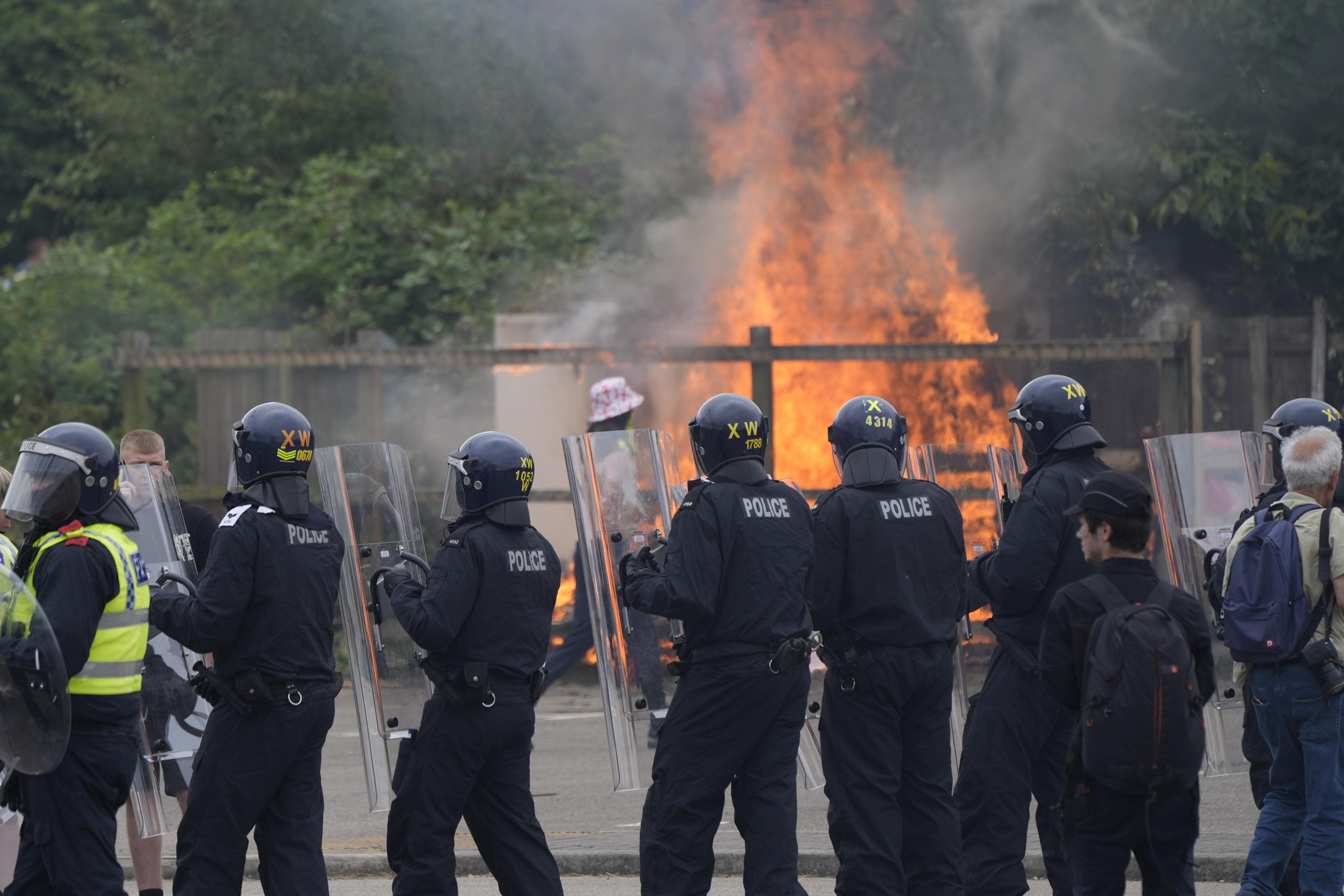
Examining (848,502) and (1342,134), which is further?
(1342,134)

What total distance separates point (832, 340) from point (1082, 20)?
2.85 meters

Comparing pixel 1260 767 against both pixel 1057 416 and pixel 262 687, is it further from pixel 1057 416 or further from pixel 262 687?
pixel 262 687

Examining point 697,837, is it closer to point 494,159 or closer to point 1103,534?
point 1103,534

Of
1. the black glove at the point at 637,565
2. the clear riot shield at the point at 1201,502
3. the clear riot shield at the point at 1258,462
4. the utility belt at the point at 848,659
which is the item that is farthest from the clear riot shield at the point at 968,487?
the black glove at the point at 637,565

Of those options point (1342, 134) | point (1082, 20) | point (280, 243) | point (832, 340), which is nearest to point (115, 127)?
point (280, 243)

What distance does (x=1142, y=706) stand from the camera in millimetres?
4250

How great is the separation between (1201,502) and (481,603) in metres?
3.25

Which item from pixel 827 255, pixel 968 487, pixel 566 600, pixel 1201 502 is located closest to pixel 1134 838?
pixel 1201 502

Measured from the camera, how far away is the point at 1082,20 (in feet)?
37.1

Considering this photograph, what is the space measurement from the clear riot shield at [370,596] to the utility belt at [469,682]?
942mm

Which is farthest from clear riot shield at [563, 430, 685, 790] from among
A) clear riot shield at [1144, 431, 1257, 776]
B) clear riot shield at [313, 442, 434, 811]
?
clear riot shield at [1144, 431, 1257, 776]

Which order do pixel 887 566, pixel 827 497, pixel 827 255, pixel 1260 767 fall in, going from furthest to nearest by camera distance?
pixel 827 255 → pixel 1260 767 → pixel 827 497 → pixel 887 566

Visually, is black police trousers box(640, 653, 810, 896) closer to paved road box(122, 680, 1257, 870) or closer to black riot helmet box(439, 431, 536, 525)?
black riot helmet box(439, 431, 536, 525)

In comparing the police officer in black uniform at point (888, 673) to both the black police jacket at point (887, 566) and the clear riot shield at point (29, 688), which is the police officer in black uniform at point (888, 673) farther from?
the clear riot shield at point (29, 688)
